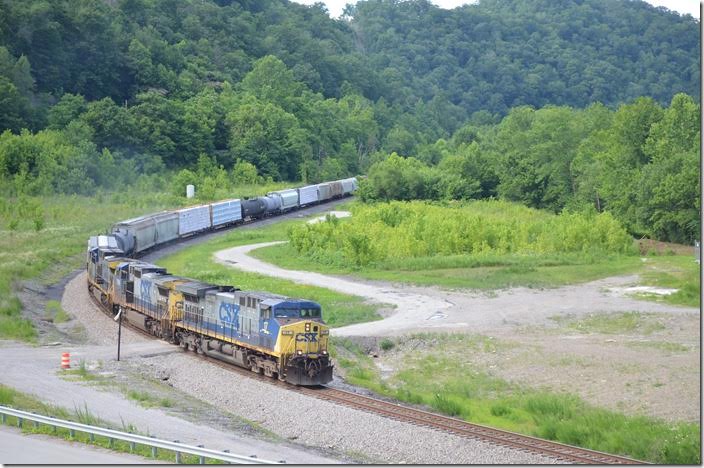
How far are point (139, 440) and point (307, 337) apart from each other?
10375mm

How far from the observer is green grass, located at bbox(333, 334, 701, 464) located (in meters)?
25.4

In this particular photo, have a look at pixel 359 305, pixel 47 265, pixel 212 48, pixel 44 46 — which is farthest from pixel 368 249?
pixel 212 48

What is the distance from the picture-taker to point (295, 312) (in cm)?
3209

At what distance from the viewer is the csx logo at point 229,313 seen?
34.2 meters

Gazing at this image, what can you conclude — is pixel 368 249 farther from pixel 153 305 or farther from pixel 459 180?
pixel 459 180

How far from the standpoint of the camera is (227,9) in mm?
163250

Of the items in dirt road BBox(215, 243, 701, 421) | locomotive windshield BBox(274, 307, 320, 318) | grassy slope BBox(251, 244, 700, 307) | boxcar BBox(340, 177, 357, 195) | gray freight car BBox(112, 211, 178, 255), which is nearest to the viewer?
dirt road BBox(215, 243, 701, 421)

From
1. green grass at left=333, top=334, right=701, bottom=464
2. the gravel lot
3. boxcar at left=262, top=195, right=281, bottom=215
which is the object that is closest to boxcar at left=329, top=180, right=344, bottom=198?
boxcar at left=262, top=195, right=281, bottom=215

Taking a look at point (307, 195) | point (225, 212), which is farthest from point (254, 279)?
point (307, 195)

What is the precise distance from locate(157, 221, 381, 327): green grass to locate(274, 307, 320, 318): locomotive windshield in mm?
11026

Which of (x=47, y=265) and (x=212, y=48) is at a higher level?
(x=212, y=48)

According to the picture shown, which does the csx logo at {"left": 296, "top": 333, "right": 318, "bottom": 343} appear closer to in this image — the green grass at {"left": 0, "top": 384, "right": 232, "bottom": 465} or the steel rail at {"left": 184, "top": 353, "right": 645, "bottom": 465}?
the steel rail at {"left": 184, "top": 353, "right": 645, "bottom": 465}

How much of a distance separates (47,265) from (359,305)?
22.9 m

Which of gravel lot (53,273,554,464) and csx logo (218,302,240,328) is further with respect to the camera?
csx logo (218,302,240,328)
